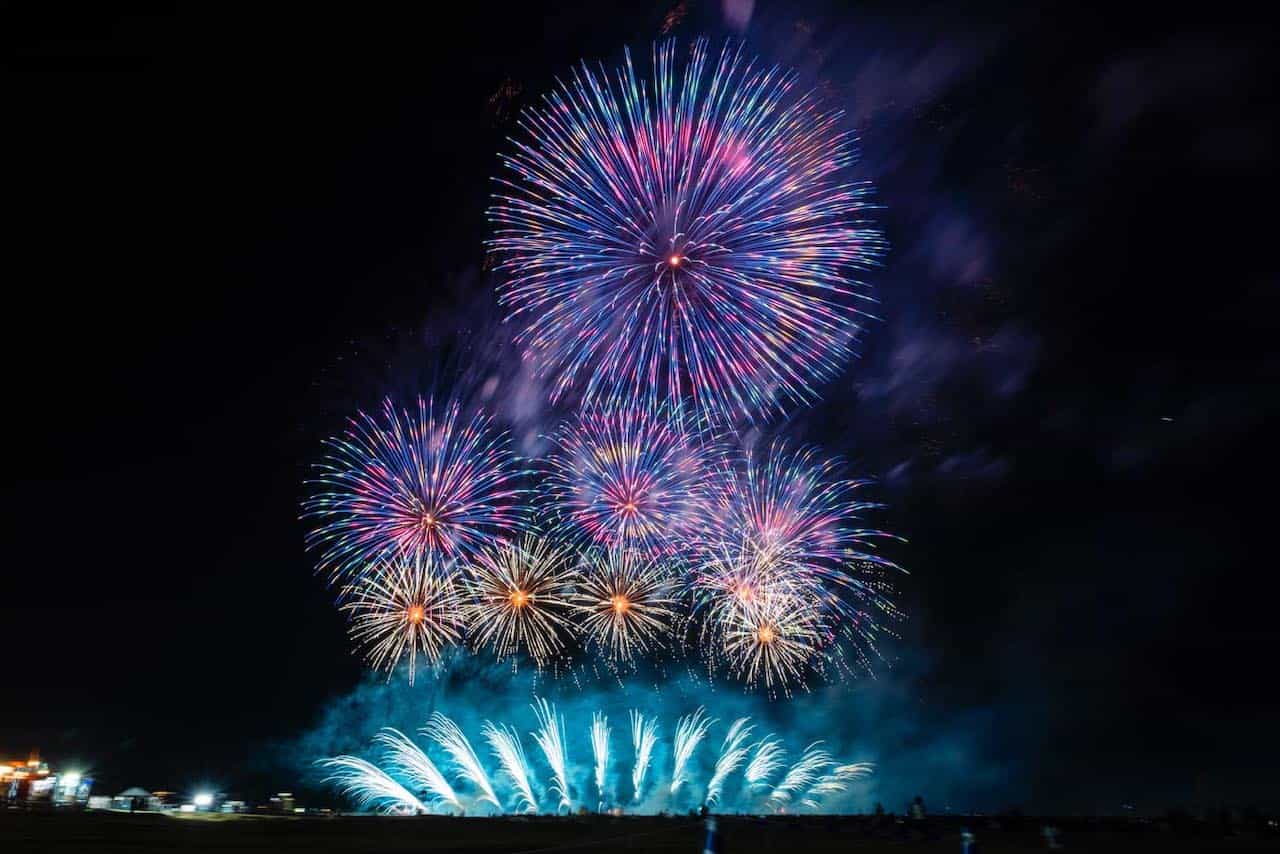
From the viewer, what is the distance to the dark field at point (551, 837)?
24.0 metres

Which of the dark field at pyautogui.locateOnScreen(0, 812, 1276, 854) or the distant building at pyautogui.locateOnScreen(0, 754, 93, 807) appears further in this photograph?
the distant building at pyautogui.locateOnScreen(0, 754, 93, 807)

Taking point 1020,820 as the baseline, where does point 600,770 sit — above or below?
above

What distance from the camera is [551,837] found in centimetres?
2975

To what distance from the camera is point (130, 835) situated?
1042 inches

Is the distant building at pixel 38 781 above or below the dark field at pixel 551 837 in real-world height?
above

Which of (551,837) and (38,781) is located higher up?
(38,781)

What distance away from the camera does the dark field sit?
78.9 feet

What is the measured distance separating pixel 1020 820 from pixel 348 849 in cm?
3034

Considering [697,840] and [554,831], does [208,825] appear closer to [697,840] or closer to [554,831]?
[554,831]

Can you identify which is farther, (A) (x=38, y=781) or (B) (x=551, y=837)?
(A) (x=38, y=781)

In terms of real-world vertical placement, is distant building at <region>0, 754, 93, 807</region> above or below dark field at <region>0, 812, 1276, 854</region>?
above

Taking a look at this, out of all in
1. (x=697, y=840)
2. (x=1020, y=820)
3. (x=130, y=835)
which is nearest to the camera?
(x=130, y=835)

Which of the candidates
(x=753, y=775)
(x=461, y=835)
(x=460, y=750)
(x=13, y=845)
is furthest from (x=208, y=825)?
(x=753, y=775)

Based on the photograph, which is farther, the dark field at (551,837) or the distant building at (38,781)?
the distant building at (38,781)
